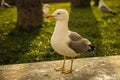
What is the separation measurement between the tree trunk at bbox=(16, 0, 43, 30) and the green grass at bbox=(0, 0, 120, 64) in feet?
1.01

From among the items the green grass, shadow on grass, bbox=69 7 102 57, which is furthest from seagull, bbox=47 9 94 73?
shadow on grass, bbox=69 7 102 57

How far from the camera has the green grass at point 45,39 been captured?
7.73 meters

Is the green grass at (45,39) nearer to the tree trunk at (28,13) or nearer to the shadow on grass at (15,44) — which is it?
the shadow on grass at (15,44)

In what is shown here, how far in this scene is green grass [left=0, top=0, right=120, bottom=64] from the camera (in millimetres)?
7730

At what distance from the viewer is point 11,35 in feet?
32.6

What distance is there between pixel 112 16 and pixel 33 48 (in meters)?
6.93

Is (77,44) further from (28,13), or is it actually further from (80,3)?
(80,3)

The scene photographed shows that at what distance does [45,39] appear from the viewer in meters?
9.38

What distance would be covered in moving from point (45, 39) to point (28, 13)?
5.12 feet

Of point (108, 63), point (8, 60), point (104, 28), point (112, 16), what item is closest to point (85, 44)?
point (108, 63)

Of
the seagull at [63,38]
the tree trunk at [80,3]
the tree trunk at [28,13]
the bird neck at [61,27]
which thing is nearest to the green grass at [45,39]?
the tree trunk at [28,13]

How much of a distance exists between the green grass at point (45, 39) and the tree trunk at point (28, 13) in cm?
31

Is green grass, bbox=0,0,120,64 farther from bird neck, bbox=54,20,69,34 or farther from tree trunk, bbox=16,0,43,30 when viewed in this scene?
bird neck, bbox=54,20,69,34

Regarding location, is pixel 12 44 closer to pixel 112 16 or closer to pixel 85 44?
pixel 85 44
